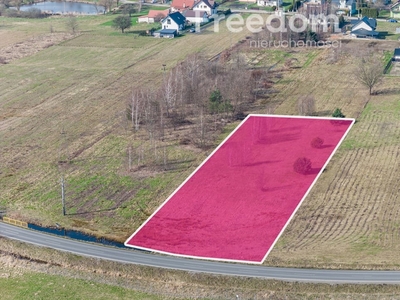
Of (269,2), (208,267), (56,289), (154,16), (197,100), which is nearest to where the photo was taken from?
(56,289)

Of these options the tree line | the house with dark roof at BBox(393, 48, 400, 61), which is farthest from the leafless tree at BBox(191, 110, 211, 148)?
the house with dark roof at BBox(393, 48, 400, 61)

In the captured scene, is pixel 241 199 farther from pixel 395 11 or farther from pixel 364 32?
pixel 395 11

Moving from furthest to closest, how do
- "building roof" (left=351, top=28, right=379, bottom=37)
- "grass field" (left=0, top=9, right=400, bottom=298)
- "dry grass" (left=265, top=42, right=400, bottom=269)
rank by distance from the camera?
"building roof" (left=351, top=28, right=379, bottom=37) → "grass field" (left=0, top=9, right=400, bottom=298) → "dry grass" (left=265, top=42, right=400, bottom=269)

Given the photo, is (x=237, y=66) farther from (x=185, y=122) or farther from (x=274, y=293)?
(x=274, y=293)

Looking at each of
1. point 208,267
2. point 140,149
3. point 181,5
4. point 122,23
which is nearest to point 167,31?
point 122,23

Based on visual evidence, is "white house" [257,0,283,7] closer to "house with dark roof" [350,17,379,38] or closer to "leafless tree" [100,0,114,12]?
"house with dark roof" [350,17,379,38]
